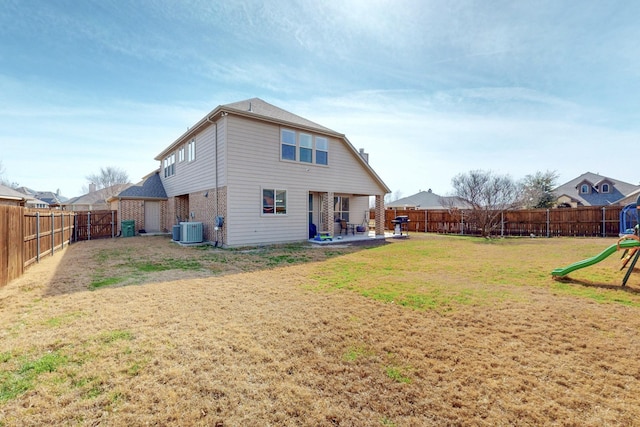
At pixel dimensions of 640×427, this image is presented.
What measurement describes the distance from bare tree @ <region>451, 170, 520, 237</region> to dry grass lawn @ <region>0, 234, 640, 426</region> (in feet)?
45.1

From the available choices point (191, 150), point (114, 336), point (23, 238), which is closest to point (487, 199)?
point (191, 150)

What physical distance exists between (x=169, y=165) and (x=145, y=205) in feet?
11.2

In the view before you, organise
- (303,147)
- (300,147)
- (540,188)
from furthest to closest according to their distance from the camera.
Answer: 1. (540,188)
2. (303,147)
3. (300,147)

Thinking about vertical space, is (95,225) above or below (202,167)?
below

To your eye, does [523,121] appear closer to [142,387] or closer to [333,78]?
[333,78]

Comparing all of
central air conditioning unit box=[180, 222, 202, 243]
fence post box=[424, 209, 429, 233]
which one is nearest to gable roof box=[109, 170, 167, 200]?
central air conditioning unit box=[180, 222, 202, 243]

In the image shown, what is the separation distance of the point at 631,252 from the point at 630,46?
706 centimetres

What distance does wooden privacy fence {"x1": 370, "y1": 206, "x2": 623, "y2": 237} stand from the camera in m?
17.6

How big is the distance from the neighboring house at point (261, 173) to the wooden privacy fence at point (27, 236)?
17.9ft

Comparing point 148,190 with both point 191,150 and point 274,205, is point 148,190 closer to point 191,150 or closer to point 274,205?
point 191,150

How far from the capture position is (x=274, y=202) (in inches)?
504

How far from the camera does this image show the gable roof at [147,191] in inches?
722

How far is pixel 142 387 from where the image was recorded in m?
2.49

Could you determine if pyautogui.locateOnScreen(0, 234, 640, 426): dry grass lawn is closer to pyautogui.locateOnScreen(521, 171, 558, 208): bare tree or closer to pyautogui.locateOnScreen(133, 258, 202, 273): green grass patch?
pyautogui.locateOnScreen(133, 258, 202, 273): green grass patch
